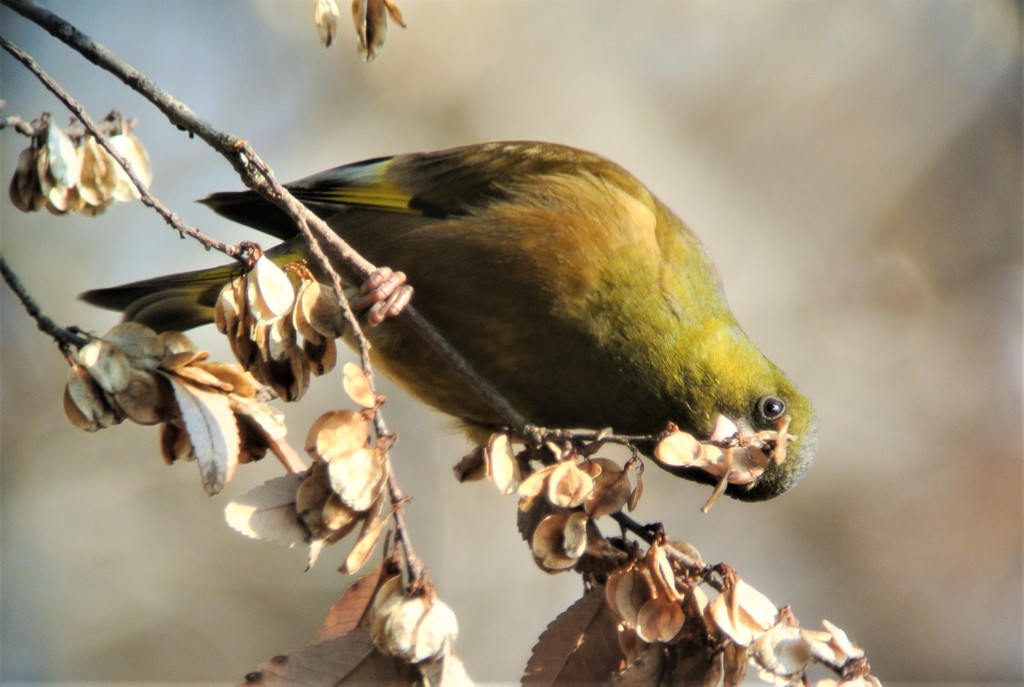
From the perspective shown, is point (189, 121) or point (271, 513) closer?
point (271, 513)

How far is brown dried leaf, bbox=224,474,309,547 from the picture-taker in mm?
1458

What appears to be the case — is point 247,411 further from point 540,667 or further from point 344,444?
point 540,667

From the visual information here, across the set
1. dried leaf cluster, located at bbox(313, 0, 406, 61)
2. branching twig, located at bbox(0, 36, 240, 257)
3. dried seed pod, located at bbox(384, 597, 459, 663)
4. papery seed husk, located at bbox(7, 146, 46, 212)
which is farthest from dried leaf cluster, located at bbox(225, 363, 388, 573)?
papery seed husk, located at bbox(7, 146, 46, 212)

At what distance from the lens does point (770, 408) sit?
3006 millimetres

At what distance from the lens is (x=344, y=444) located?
152cm

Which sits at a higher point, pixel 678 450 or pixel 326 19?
pixel 326 19

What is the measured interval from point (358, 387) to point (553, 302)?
137 centimetres

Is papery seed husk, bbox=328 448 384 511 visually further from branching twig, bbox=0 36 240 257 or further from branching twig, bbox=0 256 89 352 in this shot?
branching twig, bbox=0 256 89 352

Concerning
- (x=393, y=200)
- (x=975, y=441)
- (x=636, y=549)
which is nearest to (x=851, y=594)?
(x=975, y=441)

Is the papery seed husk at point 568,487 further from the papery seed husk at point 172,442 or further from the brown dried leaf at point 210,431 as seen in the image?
the papery seed husk at point 172,442

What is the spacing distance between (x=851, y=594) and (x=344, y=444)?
19.5 ft

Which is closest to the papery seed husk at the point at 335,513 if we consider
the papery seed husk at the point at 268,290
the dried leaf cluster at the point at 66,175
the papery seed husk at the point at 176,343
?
the papery seed husk at the point at 268,290

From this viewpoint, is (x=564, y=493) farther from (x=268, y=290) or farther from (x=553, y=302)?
(x=553, y=302)

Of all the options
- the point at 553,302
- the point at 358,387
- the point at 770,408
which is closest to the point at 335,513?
the point at 358,387
